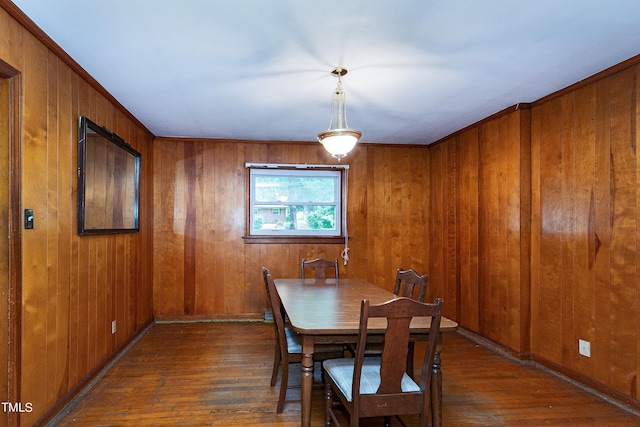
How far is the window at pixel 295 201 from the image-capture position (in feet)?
15.8

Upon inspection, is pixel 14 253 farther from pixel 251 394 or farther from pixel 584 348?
pixel 584 348

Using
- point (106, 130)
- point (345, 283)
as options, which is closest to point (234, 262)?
point (345, 283)

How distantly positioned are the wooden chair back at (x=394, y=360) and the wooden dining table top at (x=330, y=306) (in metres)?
0.21

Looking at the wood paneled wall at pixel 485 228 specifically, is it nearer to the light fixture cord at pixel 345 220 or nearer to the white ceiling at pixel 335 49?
the white ceiling at pixel 335 49

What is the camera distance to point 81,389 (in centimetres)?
265

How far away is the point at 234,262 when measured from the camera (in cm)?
475

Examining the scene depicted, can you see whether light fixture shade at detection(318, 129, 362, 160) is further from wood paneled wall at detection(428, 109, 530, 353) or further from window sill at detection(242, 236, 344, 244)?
window sill at detection(242, 236, 344, 244)

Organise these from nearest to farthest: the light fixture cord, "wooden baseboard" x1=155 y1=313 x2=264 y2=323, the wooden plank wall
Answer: the wooden plank wall, "wooden baseboard" x1=155 y1=313 x2=264 y2=323, the light fixture cord

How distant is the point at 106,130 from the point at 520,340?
3.98 m

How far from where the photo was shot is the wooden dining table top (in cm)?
194

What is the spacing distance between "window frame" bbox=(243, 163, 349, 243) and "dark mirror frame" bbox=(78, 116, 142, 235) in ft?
4.30

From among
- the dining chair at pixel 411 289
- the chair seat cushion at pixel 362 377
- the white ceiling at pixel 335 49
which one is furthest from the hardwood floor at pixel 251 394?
the white ceiling at pixel 335 49

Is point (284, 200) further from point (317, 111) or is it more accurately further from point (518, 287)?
point (518, 287)

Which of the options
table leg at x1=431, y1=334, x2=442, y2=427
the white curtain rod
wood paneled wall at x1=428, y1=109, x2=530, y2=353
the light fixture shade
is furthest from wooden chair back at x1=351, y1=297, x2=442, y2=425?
the white curtain rod
